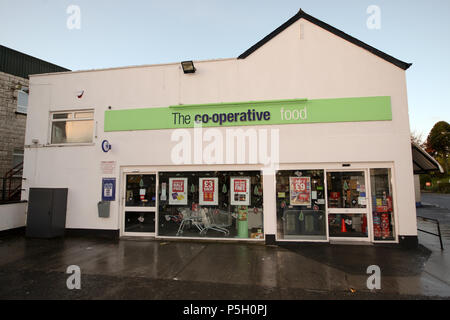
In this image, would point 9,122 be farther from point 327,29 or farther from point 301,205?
point 327,29

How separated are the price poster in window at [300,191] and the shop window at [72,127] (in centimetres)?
663

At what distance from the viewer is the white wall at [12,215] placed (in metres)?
7.14

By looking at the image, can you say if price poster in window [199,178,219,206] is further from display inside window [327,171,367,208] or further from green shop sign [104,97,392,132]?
display inside window [327,171,367,208]

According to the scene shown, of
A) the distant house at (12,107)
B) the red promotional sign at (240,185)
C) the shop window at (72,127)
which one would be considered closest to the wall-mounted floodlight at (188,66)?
the shop window at (72,127)

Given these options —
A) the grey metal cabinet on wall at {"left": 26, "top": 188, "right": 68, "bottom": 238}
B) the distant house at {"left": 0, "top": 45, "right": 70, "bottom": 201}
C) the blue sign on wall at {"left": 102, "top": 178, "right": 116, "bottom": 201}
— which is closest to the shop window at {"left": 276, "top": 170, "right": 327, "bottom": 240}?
the blue sign on wall at {"left": 102, "top": 178, "right": 116, "bottom": 201}

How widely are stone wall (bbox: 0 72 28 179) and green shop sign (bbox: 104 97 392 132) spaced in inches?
323

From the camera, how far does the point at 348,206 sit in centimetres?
643

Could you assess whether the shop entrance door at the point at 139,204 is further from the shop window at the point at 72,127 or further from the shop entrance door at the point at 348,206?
the shop entrance door at the point at 348,206

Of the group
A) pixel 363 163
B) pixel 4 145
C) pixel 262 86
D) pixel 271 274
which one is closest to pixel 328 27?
pixel 262 86

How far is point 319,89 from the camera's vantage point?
664 cm

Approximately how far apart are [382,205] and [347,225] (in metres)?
1.09
